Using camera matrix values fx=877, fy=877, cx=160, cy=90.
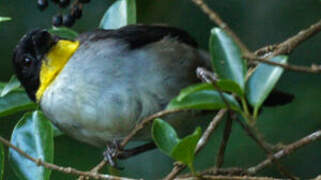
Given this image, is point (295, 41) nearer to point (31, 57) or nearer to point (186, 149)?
point (186, 149)

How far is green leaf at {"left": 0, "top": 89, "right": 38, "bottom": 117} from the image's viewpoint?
2.16 m

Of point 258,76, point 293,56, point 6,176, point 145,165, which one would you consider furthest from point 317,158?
point 258,76

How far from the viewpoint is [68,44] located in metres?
2.41

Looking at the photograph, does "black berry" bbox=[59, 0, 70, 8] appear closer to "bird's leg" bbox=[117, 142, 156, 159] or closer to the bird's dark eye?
the bird's dark eye

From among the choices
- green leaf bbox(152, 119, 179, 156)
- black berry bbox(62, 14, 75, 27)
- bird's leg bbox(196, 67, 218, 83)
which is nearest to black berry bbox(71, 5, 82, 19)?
black berry bbox(62, 14, 75, 27)

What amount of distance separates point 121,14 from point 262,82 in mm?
998

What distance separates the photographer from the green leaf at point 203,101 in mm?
1487

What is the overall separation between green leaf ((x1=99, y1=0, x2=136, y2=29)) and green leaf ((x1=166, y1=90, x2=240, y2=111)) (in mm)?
947

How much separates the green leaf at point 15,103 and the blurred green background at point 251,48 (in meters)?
0.65

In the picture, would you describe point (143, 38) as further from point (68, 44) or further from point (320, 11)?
point (320, 11)

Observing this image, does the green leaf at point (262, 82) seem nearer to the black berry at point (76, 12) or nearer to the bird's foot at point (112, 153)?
the bird's foot at point (112, 153)

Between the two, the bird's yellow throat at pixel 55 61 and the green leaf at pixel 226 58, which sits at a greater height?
the green leaf at pixel 226 58

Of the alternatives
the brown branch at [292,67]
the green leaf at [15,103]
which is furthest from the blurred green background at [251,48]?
the brown branch at [292,67]

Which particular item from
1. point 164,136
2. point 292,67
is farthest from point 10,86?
point 292,67
